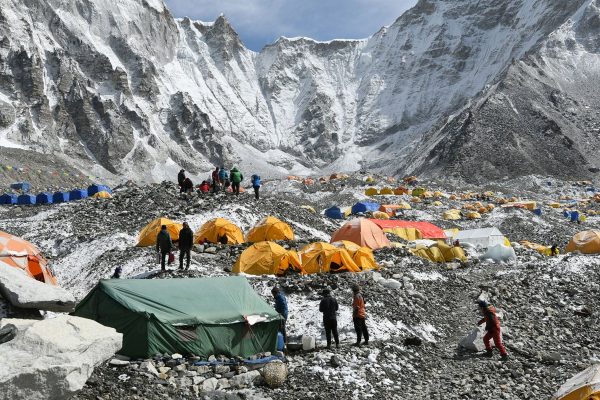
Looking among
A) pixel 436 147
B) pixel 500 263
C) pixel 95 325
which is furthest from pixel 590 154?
pixel 95 325

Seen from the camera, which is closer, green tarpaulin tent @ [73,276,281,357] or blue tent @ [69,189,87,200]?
green tarpaulin tent @ [73,276,281,357]

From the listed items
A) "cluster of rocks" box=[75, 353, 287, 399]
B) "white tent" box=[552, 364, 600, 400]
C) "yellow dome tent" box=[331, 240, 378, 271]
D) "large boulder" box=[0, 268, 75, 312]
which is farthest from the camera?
"yellow dome tent" box=[331, 240, 378, 271]

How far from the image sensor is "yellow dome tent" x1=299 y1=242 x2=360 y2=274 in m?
20.8

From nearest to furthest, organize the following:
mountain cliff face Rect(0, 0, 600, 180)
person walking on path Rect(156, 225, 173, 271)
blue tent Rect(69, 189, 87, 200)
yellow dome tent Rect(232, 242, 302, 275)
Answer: person walking on path Rect(156, 225, 173, 271) < yellow dome tent Rect(232, 242, 302, 275) < blue tent Rect(69, 189, 87, 200) < mountain cliff face Rect(0, 0, 600, 180)

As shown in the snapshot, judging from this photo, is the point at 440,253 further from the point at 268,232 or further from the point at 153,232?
the point at 153,232

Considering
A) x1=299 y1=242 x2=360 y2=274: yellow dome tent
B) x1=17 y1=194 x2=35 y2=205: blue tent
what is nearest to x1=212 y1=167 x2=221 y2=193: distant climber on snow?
x1=299 y1=242 x2=360 y2=274: yellow dome tent

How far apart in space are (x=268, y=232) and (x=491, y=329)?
13914 mm

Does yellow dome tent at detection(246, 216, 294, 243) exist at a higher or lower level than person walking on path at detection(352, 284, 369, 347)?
higher

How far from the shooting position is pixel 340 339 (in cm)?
1434

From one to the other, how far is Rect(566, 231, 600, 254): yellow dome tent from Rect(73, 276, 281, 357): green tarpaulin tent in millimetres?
20229

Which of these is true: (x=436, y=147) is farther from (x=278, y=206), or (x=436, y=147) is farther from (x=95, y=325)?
(x=95, y=325)

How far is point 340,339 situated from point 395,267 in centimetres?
819

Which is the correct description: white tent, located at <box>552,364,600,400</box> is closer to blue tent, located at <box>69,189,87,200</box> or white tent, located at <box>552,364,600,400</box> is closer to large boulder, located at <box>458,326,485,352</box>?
large boulder, located at <box>458,326,485,352</box>

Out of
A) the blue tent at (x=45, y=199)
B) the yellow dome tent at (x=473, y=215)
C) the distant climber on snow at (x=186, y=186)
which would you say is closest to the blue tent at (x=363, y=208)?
the yellow dome tent at (x=473, y=215)
